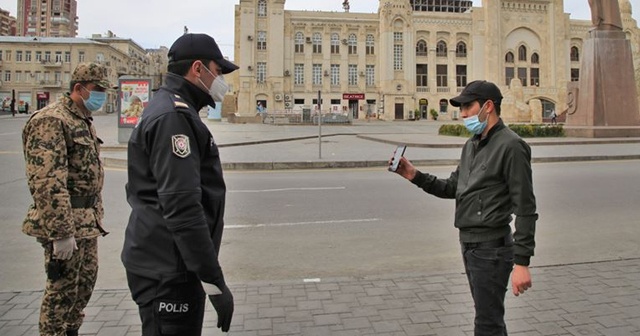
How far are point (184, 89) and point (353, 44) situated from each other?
245ft

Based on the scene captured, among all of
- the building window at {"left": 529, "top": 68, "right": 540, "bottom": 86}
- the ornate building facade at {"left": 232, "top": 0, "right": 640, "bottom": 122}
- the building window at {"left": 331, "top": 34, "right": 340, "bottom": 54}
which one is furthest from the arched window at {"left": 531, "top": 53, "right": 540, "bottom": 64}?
the building window at {"left": 331, "top": 34, "right": 340, "bottom": 54}

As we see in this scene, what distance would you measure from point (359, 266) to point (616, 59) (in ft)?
84.1

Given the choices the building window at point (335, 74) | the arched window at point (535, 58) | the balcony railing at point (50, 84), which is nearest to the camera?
the building window at point (335, 74)

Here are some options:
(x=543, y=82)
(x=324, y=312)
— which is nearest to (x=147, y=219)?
(x=324, y=312)

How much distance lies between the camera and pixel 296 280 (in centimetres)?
486

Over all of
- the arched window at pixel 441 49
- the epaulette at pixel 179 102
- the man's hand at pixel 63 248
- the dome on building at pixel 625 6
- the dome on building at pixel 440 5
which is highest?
the dome on building at pixel 440 5

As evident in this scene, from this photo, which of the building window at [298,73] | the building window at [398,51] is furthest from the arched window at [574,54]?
the building window at [298,73]

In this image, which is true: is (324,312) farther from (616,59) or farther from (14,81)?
(14,81)

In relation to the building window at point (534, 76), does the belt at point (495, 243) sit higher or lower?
lower

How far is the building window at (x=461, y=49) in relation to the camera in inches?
2972

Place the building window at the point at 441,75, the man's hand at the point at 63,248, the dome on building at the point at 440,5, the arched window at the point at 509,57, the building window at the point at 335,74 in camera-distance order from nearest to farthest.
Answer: the man's hand at the point at 63,248 → the building window at the point at 335,74 → the building window at the point at 441,75 → the arched window at the point at 509,57 → the dome on building at the point at 440,5

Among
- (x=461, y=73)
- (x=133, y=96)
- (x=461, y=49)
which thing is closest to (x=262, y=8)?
(x=461, y=49)

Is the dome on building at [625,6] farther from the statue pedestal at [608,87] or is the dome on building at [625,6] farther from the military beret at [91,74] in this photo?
the military beret at [91,74]

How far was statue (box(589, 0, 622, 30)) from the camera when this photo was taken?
2483 centimetres
